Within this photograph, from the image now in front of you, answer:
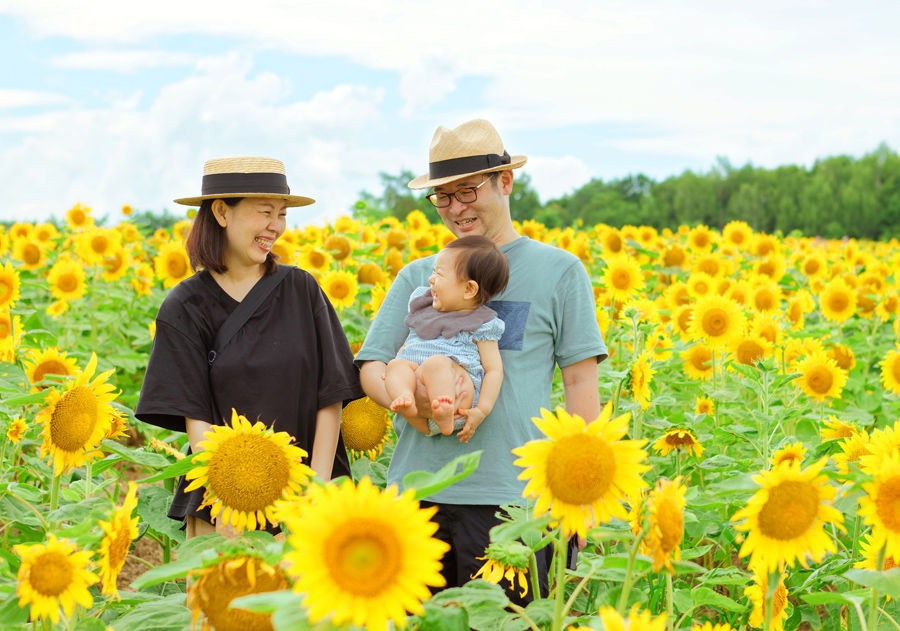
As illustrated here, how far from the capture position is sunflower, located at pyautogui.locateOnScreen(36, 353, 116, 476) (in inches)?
82.0

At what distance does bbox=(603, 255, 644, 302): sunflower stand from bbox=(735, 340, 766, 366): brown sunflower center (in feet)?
3.90

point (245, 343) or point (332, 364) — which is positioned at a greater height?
point (245, 343)

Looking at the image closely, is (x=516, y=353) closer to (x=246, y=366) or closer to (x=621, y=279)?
(x=246, y=366)

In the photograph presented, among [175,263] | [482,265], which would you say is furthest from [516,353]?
[175,263]

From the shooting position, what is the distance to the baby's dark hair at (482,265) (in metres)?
2.51

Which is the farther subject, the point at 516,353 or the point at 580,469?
the point at 516,353

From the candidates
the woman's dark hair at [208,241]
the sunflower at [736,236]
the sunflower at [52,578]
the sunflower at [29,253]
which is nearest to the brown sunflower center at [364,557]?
the sunflower at [52,578]

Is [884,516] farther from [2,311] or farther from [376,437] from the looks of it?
[2,311]

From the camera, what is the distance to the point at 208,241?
276 centimetres

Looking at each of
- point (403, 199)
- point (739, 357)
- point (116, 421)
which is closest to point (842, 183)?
point (403, 199)

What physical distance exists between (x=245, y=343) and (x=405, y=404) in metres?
0.70

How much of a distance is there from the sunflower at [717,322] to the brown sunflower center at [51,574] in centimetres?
359

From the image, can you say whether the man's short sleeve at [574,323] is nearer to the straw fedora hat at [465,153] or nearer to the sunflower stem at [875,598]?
the straw fedora hat at [465,153]

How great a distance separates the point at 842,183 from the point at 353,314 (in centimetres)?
4283
